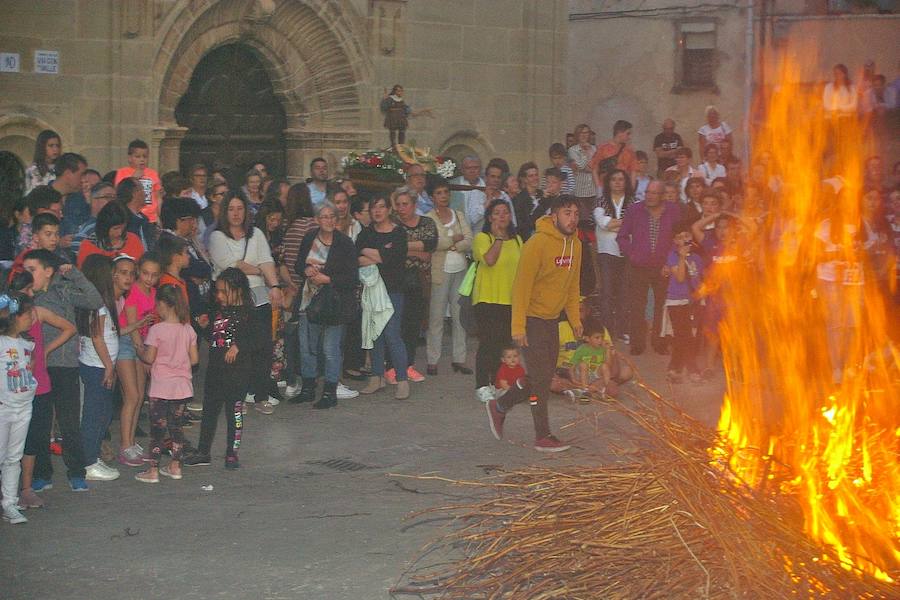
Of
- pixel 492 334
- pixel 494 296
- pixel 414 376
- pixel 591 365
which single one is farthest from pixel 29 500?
pixel 591 365

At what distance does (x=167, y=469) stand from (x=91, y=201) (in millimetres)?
2965

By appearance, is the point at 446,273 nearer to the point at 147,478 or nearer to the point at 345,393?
the point at 345,393

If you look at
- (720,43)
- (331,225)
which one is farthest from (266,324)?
(720,43)

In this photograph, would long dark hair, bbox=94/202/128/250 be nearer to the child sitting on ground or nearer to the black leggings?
the black leggings

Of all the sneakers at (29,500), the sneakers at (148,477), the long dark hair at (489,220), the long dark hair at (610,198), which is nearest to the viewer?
the sneakers at (29,500)

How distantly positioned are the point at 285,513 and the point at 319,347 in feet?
11.4

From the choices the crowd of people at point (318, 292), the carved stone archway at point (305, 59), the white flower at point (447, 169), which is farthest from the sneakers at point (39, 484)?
the carved stone archway at point (305, 59)

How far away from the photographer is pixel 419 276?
12.9 m

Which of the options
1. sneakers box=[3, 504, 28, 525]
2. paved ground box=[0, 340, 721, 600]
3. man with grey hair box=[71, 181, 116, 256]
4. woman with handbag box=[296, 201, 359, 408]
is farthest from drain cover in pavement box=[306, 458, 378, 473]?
man with grey hair box=[71, 181, 116, 256]

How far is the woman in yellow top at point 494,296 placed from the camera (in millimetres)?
12117

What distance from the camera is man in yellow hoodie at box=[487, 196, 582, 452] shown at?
33.0 ft

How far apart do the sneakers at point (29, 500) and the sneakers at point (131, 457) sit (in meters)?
1.16

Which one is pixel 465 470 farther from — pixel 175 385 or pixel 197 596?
pixel 197 596

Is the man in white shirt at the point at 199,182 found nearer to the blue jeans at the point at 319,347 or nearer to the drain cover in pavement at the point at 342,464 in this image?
the blue jeans at the point at 319,347
